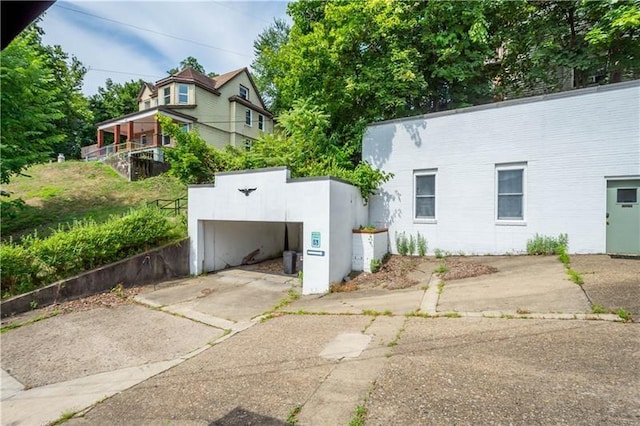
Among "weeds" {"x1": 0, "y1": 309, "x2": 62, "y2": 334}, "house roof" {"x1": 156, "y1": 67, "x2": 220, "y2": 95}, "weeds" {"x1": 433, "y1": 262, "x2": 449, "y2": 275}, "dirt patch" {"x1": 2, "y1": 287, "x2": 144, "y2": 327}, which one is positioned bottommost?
"weeds" {"x1": 0, "y1": 309, "x2": 62, "y2": 334}

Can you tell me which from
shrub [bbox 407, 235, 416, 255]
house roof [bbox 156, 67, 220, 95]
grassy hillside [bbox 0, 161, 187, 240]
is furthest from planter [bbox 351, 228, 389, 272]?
house roof [bbox 156, 67, 220, 95]

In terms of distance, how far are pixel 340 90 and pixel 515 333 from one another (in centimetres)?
1056

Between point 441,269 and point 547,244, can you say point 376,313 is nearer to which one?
point 441,269

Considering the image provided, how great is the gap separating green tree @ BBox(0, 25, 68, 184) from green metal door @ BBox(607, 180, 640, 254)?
17.8 meters

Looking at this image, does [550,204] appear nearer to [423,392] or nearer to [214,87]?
[423,392]

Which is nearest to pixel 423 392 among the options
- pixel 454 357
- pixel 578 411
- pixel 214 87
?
pixel 454 357

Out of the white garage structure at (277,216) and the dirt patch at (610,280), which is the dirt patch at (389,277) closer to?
the white garage structure at (277,216)

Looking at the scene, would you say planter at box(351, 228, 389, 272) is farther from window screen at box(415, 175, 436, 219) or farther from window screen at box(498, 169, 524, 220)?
window screen at box(498, 169, 524, 220)

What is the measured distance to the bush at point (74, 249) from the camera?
290 inches

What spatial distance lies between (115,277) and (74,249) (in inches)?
50.7

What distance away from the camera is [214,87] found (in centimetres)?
2573

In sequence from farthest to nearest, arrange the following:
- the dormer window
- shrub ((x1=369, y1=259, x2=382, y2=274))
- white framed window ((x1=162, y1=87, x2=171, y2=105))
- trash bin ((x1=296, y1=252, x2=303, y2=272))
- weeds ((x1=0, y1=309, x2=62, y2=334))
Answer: the dormer window, white framed window ((x1=162, y1=87, x2=171, y2=105)), trash bin ((x1=296, y1=252, x2=303, y2=272)), shrub ((x1=369, y1=259, x2=382, y2=274)), weeds ((x1=0, y1=309, x2=62, y2=334))

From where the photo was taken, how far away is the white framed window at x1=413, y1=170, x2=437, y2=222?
10133mm

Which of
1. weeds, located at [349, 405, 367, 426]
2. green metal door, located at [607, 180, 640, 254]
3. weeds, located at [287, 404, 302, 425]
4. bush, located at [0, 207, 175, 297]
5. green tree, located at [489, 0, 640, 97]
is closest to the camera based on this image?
weeds, located at [349, 405, 367, 426]
